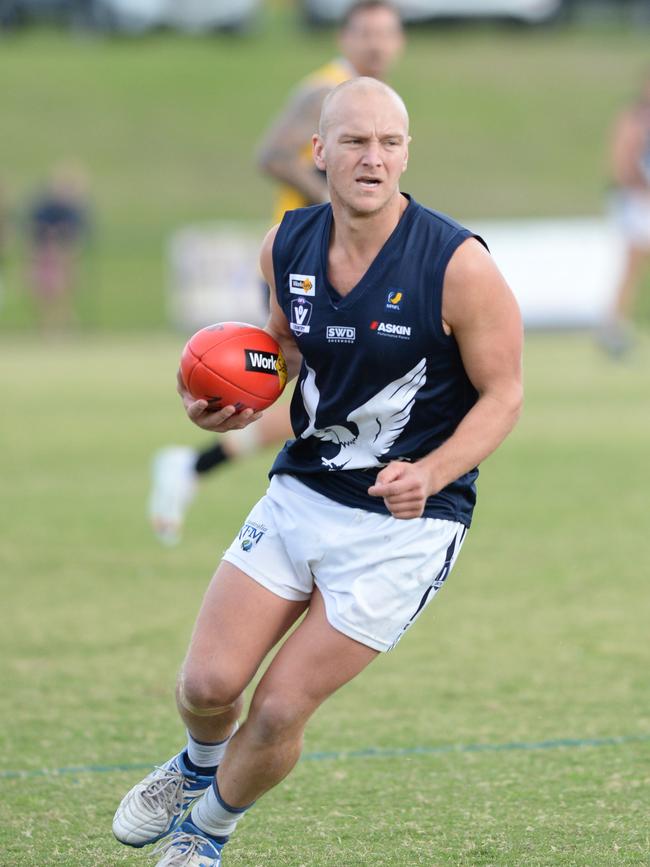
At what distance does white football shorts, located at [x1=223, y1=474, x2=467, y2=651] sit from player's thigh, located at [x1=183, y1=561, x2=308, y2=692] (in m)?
0.04

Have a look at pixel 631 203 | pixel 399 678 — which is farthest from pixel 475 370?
pixel 631 203

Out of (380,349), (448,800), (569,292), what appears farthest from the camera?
(569,292)

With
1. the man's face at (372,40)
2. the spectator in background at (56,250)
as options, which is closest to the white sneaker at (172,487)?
the man's face at (372,40)

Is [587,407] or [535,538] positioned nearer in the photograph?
[535,538]

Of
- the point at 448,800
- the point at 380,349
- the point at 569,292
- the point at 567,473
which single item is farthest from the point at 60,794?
the point at 569,292

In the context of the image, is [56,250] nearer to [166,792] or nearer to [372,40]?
[372,40]

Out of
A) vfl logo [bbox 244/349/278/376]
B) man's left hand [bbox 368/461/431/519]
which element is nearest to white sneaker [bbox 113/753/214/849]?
man's left hand [bbox 368/461/431/519]

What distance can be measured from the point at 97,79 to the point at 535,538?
32046mm

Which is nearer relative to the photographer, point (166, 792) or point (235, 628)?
point (235, 628)

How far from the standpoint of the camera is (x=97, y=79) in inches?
1500

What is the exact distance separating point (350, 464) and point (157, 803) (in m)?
1.05

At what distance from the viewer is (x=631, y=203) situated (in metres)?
15.7

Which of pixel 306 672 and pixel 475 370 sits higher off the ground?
pixel 475 370

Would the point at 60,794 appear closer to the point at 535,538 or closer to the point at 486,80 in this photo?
the point at 535,538
